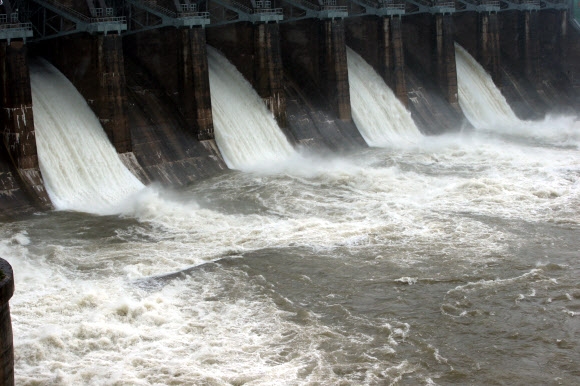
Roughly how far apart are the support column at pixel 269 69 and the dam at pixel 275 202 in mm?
75

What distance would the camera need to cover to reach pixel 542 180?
25.4 m

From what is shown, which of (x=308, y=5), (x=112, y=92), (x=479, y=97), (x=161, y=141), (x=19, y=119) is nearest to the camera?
(x=19, y=119)

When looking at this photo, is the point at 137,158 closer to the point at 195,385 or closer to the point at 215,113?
the point at 215,113

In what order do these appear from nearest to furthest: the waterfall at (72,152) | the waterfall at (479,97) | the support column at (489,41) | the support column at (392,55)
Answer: the waterfall at (72,152), the support column at (392,55), the waterfall at (479,97), the support column at (489,41)

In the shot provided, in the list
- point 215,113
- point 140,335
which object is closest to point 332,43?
point 215,113

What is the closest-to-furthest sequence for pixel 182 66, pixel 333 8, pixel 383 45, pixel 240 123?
pixel 182 66, pixel 240 123, pixel 333 8, pixel 383 45

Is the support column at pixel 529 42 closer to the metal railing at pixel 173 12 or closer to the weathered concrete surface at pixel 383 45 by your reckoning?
the weathered concrete surface at pixel 383 45

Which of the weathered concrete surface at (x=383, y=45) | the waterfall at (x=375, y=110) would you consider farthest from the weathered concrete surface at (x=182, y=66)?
the weathered concrete surface at (x=383, y=45)

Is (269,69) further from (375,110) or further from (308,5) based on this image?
(375,110)

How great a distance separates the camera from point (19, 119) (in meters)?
21.0

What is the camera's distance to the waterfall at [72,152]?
21.5 meters

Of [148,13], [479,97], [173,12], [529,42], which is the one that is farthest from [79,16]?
[529,42]

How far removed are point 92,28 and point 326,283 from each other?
1104 cm

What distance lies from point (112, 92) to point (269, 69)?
22.6 ft
